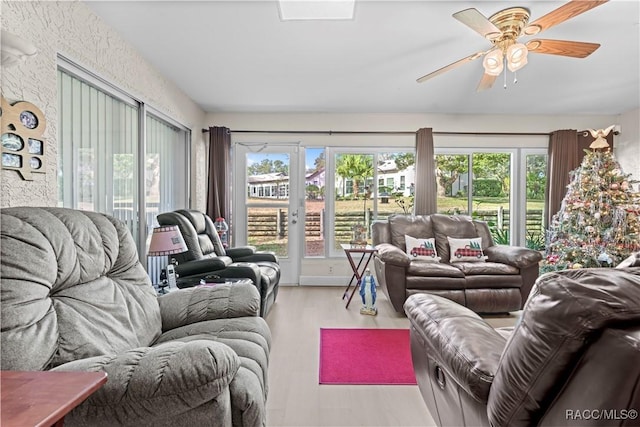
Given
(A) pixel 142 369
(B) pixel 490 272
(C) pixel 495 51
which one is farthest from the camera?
(B) pixel 490 272

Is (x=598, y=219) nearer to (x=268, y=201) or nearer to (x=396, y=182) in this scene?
(x=396, y=182)

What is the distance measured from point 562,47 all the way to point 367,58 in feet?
4.64

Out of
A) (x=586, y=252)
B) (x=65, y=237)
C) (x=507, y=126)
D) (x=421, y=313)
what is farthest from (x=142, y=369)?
(x=507, y=126)

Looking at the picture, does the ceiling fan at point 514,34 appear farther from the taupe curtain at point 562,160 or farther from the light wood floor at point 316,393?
the taupe curtain at point 562,160

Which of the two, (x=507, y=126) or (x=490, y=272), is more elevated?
(x=507, y=126)

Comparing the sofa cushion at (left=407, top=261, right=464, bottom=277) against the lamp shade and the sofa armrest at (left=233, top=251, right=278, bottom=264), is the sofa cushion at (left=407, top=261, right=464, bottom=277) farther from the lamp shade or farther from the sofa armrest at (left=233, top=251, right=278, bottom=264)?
the lamp shade

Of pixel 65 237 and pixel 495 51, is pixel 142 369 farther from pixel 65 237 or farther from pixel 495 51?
pixel 495 51

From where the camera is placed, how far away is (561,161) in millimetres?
4891

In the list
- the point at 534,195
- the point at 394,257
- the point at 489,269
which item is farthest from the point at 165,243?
the point at 534,195

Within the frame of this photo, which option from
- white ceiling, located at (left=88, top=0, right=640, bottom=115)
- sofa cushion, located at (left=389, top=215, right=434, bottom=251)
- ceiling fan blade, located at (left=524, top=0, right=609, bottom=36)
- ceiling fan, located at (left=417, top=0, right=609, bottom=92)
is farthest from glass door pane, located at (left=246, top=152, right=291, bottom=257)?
ceiling fan blade, located at (left=524, top=0, right=609, bottom=36)

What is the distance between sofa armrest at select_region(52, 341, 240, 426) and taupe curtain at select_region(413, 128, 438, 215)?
4183mm

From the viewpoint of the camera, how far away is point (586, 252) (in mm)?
4082

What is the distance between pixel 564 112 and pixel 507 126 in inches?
28.9

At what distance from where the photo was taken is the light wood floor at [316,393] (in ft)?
6.21
